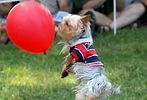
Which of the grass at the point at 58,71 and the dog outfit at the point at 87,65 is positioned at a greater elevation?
the dog outfit at the point at 87,65

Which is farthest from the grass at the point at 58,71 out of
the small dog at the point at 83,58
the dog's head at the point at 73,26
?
the dog's head at the point at 73,26

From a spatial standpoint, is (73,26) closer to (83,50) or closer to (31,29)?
(83,50)

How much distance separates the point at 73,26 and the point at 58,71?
2.07 metres

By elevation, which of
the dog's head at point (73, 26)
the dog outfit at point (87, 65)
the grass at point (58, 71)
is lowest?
the grass at point (58, 71)

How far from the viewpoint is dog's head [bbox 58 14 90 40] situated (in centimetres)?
415

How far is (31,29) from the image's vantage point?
4.48m

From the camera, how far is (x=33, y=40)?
445cm

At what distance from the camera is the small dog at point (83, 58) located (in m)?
4.16

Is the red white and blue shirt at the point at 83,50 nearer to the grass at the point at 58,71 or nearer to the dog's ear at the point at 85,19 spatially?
the dog's ear at the point at 85,19

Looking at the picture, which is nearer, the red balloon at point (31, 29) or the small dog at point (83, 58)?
the small dog at point (83, 58)

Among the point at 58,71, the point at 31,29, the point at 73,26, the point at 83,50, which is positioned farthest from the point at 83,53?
the point at 58,71

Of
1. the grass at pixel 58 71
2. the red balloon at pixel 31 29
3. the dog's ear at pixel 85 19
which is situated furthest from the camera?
the grass at pixel 58 71

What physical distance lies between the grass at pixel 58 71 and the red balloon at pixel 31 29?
0.85 m

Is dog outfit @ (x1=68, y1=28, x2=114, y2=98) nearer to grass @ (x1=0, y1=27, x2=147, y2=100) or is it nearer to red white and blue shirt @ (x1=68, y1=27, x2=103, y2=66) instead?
red white and blue shirt @ (x1=68, y1=27, x2=103, y2=66)
